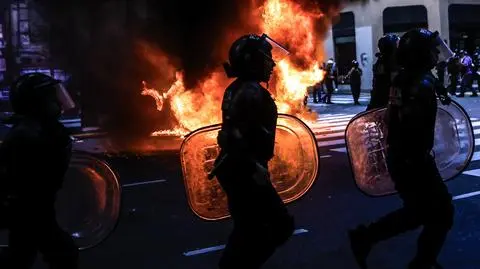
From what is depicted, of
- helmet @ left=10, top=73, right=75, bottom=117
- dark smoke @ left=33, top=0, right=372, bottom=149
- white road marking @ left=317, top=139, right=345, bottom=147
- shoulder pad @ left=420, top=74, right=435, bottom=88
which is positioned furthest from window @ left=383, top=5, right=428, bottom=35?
helmet @ left=10, top=73, right=75, bottom=117

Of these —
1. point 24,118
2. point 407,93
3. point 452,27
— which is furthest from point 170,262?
point 452,27

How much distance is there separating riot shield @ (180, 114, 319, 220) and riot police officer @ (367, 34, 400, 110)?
6.79 ft

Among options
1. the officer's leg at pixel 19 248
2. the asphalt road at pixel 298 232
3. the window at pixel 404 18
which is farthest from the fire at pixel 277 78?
the window at pixel 404 18

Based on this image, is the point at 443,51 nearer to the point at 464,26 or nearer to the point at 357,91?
the point at 357,91

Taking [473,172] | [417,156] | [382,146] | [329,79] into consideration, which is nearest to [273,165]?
[382,146]

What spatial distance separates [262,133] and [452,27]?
1073 inches

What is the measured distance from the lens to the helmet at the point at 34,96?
11.3 ft

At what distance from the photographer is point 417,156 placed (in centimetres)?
396

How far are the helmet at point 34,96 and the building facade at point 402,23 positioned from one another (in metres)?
24.8

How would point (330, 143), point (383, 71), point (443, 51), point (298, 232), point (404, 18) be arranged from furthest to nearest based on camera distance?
1. point (404, 18)
2. point (330, 143)
3. point (383, 71)
4. point (298, 232)
5. point (443, 51)

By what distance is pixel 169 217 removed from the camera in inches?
251

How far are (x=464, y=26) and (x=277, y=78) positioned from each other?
1849cm

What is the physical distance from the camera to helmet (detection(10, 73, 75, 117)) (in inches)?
135

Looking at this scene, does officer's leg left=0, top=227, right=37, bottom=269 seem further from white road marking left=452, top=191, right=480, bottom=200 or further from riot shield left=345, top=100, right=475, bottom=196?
white road marking left=452, top=191, right=480, bottom=200
